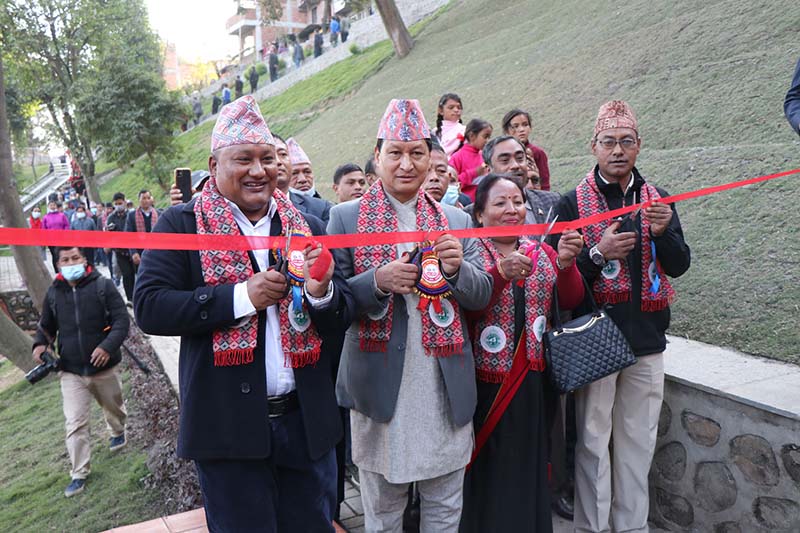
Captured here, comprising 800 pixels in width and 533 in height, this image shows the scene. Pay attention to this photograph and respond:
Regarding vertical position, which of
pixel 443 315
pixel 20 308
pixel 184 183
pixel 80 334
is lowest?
pixel 20 308

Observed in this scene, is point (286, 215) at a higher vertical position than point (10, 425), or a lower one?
higher

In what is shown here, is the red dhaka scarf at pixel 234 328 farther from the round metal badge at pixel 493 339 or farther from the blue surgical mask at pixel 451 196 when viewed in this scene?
the blue surgical mask at pixel 451 196

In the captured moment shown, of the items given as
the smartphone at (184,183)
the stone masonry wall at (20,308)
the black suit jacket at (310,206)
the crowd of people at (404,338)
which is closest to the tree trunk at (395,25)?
the stone masonry wall at (20,308)

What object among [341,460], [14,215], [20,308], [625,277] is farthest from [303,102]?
[625,277]

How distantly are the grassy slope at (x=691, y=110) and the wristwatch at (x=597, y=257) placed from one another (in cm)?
120

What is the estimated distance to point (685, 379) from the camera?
3.21 meters

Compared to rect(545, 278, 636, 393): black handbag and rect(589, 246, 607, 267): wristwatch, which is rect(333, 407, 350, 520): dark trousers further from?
rect(589, 246, 607, 267): wristwatch

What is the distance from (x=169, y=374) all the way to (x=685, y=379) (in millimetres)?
5460

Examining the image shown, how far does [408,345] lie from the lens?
2.66 meters

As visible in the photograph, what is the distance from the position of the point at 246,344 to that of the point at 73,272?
3.89 m

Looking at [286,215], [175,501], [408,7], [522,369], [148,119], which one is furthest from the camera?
[408,7]

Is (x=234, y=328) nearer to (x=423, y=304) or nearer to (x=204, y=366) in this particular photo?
(x=204, y=366)

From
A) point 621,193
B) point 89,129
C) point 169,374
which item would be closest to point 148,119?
point 89,129

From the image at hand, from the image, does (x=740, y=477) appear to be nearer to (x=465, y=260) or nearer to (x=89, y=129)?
(x=465, y=260)
